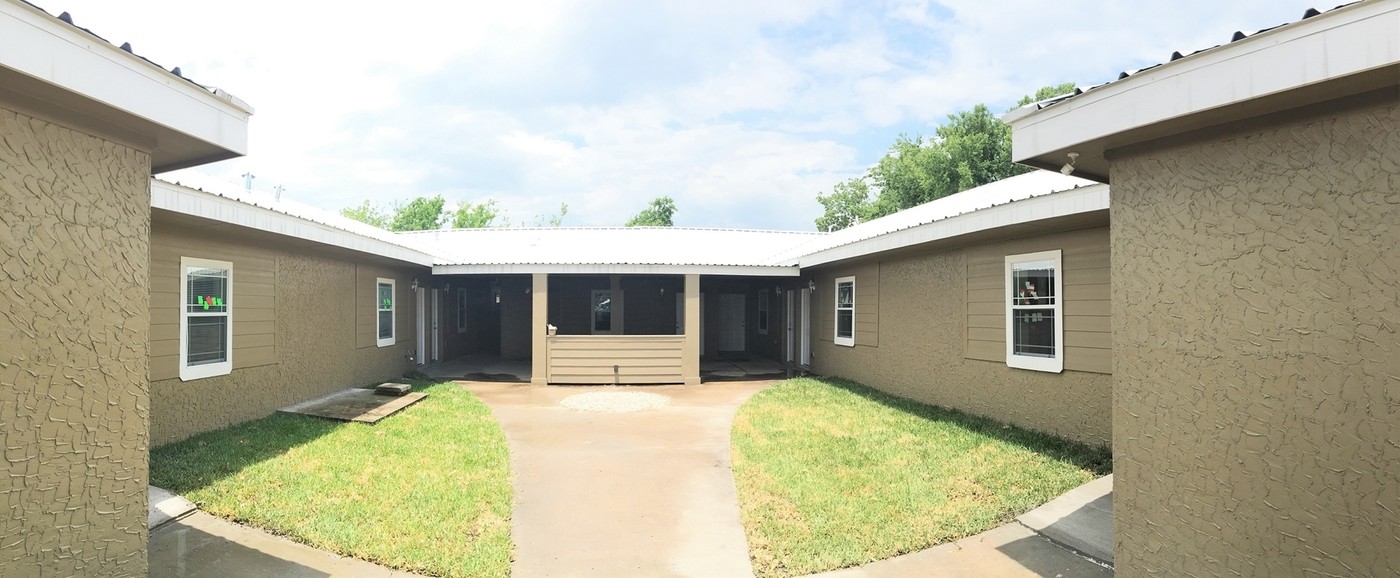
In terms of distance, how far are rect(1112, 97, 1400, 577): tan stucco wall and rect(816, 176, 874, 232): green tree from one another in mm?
41439

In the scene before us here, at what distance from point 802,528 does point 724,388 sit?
715cm

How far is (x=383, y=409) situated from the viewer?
28.0 feet

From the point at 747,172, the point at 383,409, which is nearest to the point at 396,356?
the point at 383,409

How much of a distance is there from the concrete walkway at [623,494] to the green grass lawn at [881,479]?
0.28m

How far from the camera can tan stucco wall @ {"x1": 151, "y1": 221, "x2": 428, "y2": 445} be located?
6.67m

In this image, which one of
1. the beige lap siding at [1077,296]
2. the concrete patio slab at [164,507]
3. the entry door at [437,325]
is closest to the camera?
the concrete patio slab at [164,507]

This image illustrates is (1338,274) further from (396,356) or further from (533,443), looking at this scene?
(396,356)

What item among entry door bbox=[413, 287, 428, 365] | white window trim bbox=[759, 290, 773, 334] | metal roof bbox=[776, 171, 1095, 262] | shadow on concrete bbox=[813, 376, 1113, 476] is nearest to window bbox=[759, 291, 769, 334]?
white window trim bbox=[759, 290, 773, 334]

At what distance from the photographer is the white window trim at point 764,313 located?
16938 mm

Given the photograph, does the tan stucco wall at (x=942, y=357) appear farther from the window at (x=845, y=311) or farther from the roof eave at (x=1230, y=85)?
the roof eave at (x=1230, y=85)

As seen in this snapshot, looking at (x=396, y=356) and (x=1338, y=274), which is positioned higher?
(x=1338, y=274)

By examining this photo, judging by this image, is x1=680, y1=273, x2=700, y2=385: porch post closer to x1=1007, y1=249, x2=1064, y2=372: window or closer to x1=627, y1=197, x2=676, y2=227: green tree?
x1=1007, y1=249, x2=1064, y2=372: window

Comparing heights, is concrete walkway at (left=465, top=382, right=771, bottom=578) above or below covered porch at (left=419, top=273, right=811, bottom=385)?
below

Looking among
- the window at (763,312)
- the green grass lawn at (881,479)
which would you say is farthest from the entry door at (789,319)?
Answer: the green grass lawn at (881,479)
